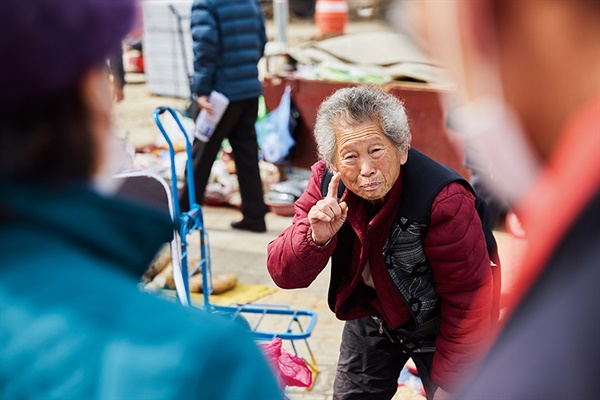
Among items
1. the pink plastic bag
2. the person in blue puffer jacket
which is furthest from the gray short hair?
the person in blue puffer jacket

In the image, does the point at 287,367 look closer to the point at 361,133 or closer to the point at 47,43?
the point at 361,133

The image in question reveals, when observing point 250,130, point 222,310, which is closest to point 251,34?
point 250,130

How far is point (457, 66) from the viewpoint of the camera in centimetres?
79

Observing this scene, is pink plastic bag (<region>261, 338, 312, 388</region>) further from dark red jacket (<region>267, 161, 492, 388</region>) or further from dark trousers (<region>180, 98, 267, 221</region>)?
dark trousers (<region>180, 98, 267, 221</region>)

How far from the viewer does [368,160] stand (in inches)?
101

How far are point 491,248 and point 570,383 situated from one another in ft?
6.46

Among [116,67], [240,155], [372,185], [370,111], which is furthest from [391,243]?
[240,155]

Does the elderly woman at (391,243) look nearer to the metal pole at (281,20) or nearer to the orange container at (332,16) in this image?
the metal pole at (281,20)

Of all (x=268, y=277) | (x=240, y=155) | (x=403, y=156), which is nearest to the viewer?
(x=403, y=156)

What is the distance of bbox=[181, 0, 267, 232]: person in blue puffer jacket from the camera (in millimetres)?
5332

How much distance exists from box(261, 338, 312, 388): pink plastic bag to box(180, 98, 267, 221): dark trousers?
281 cm

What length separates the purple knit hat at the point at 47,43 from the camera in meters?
0.81

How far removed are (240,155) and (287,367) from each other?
3075 mm

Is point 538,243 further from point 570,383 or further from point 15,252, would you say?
point 15,252
